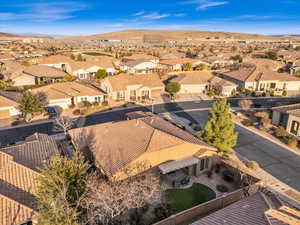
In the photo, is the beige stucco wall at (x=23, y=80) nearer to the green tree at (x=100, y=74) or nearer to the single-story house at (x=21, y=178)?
the green tree at (x=100, y=74)

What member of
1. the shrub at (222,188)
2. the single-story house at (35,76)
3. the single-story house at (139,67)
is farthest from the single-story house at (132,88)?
the shrub at (222,188)

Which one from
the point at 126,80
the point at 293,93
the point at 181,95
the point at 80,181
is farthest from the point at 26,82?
the point at 293,93

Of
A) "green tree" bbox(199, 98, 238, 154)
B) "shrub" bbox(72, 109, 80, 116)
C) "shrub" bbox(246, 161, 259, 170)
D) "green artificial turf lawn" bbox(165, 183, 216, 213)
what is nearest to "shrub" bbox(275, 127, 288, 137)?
"shrub" bbox(246, 161, 259, 170)

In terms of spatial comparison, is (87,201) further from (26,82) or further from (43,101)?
(26,82)

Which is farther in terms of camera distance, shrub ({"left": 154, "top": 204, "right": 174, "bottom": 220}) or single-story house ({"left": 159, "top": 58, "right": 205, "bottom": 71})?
single-story house ({"left": 159, "top": 58, "right": 205, "bottom": 71})

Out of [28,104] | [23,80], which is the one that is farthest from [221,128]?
[23,80]

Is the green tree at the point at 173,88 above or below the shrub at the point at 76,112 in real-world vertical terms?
above

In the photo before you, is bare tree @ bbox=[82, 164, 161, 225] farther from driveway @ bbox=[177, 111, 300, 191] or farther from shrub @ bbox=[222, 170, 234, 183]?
driveway @ bbox=[177, 111, 300, 191]
